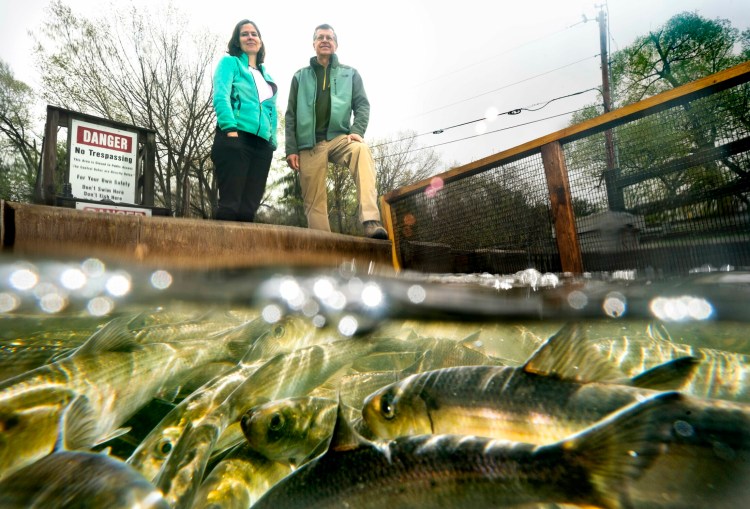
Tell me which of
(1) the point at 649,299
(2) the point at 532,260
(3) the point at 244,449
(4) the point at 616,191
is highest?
(4) the point at 616,191

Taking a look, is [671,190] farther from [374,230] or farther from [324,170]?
[324,170]

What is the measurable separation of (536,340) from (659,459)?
2.51ft

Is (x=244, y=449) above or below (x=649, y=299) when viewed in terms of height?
below

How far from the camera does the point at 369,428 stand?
0.59m

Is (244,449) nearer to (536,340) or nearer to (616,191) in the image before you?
(536,340)

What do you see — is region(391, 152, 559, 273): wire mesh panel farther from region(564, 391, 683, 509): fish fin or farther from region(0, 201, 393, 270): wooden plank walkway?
region(564, 391, 683, 509): fish fin

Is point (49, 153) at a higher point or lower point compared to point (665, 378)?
higher

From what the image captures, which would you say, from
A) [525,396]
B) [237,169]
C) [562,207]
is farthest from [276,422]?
[237,169]

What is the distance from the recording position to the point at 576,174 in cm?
392

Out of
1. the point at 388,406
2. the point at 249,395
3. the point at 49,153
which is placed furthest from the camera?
the point at 49,153

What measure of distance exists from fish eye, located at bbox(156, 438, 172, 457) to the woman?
371 centimetres

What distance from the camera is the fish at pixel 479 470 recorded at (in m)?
0.36

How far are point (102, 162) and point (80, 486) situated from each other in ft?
43.4

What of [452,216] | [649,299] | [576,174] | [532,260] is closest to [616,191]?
[576,174]
